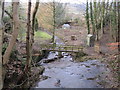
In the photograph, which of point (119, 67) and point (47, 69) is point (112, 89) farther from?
point (47, 69)

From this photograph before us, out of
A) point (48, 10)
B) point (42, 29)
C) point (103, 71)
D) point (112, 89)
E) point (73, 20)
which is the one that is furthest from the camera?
point (73, 20)

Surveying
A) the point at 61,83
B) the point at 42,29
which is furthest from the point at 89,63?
the point at 42,29

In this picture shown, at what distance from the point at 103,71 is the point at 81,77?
5.45 ft

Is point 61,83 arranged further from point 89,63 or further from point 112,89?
point 89,63

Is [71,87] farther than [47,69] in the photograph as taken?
No

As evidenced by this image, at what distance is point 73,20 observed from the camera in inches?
1374

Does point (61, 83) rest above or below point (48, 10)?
below

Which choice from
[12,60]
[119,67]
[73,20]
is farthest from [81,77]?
[73,20]

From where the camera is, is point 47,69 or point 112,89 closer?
point 112,89

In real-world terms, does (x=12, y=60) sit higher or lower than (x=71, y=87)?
higher

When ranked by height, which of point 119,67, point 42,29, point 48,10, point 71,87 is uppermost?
point 48,10

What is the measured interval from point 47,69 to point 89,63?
3.43 metres

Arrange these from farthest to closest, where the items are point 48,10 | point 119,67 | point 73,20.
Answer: point 73,20 < point 48,10 < point 119,67

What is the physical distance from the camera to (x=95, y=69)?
1093cm
